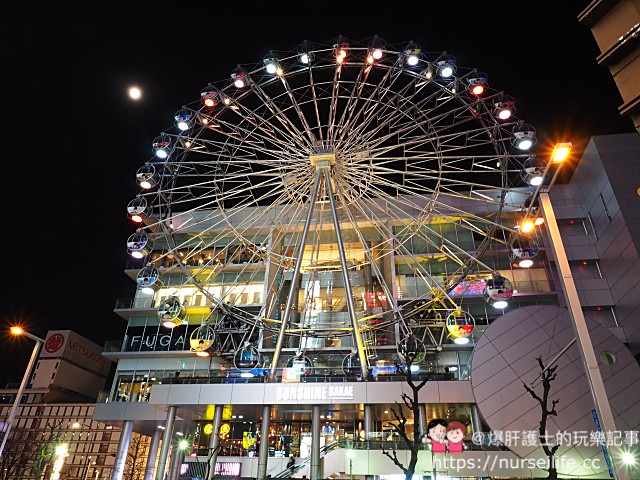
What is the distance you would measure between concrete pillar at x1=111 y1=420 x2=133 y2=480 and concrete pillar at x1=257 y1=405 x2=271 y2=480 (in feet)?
43.3

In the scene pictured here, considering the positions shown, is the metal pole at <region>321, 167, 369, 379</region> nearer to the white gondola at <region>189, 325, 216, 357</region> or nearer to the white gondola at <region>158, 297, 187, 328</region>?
the white gondola at <region>189, 325, 216, 357</region>

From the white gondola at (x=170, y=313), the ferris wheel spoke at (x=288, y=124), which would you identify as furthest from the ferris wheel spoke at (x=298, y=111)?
the white gondola at (x=170, y=313)

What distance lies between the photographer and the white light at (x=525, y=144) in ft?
74.1

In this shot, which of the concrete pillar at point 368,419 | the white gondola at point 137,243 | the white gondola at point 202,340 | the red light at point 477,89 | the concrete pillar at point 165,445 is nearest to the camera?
the red light at point 477,89

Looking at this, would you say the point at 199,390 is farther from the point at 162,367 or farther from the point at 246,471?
the point at 162,367

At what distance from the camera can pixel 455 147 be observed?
24156mm

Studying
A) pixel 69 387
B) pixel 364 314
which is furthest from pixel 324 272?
pixel 69 387

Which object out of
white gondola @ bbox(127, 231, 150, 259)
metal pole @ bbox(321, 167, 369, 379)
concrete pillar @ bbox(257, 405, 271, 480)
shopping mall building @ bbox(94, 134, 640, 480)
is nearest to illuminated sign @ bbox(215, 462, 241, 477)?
shopping mall building @ bbox(94, 134, 640, 480)

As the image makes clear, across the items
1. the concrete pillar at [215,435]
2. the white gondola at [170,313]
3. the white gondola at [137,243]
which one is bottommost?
the concrete pillar at [215,435]

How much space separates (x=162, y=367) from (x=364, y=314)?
19.4 metres

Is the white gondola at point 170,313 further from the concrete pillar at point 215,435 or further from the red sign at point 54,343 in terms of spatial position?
the red sign at point 54,343

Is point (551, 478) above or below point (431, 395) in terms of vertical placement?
below

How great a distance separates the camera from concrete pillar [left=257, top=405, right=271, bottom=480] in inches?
975

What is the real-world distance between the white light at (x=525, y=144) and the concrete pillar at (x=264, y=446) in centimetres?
2087
